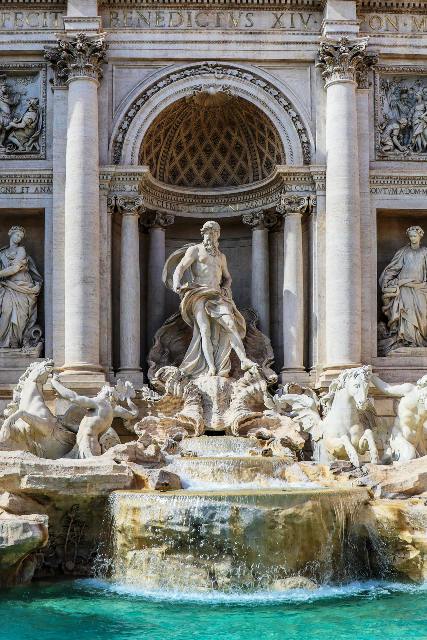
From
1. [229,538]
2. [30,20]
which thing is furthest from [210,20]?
[229,538]

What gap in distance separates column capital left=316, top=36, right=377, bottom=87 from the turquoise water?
10251 mm

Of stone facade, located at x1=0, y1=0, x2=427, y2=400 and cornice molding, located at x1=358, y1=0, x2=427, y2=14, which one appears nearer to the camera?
stone facade, located at x1=0, y1=0, x2=427, y2=400

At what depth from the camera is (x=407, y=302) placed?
1914cm

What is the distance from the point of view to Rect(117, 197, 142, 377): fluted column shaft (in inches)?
744

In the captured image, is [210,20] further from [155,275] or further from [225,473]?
[225,473]

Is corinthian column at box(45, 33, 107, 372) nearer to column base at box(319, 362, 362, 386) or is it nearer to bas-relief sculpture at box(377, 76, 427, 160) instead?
column base at box(319, 362, 362, 386)

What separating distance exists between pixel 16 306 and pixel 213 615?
9.16 m

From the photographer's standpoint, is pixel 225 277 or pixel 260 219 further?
pixel 260 219

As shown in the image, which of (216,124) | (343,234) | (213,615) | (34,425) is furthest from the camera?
(216,124)

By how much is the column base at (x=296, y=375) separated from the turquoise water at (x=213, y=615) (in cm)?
601

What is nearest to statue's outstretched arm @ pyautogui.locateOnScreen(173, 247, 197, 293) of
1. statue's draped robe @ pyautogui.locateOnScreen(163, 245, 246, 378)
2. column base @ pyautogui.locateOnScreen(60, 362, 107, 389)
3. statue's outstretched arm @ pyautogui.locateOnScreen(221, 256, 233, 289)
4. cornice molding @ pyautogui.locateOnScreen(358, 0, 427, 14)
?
statue's draped robe @ pyautogui.locateOnScreen(163, 245, 246, 378)

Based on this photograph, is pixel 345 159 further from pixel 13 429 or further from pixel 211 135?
pixel 13 429

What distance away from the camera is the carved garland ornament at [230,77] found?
19312 mm

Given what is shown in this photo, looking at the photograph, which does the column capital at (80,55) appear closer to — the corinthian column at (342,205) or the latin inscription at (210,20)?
the latin inscription at (210,20)
